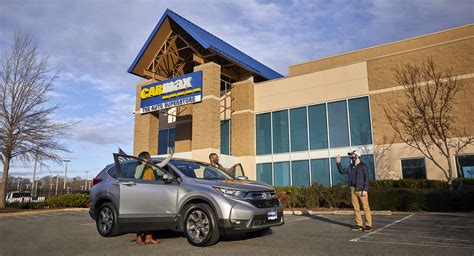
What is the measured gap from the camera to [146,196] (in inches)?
275

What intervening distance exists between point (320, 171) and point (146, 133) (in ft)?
43.4

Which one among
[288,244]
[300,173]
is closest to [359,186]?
[288,244]

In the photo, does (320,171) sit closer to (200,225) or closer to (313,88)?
(313,88)

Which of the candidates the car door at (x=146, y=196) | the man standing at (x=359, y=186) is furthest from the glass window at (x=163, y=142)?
the man standing at (x=359, y=186)

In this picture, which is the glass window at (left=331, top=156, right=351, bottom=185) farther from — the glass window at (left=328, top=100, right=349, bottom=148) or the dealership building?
the glass window at (left=328, top=100, right=349, bottom=148)

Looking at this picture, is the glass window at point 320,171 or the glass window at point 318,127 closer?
the glass window at point 320,171

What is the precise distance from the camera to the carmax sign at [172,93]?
79.7ft

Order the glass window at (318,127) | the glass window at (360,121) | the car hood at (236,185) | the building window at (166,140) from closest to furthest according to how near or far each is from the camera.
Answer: the car hood at (236,185), the glass window at (360,121), the glass window at (318,127), the building window at (166,140)

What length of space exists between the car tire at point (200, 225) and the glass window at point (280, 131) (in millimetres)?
17666

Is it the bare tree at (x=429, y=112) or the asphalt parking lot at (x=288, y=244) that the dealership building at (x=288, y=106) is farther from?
the asphalt parking lot at (x=288, y=244)

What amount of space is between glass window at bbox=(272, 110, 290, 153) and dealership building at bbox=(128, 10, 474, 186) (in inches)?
2.7

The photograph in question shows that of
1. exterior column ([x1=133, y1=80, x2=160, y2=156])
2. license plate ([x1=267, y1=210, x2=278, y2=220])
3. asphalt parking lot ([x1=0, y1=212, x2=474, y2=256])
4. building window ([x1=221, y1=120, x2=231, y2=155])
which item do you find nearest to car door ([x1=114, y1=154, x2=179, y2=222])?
asphalt parking lot ([x1=0, y1=212, x2=474, y2=256])

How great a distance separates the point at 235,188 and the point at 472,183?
48.5 ft

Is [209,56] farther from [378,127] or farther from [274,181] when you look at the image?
[378,127]
